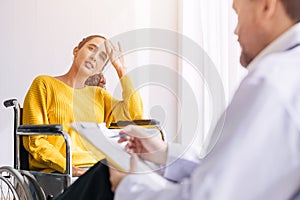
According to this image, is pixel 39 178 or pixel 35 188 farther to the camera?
pixel 39 178

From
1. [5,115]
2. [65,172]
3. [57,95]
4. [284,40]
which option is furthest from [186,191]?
[5,115]

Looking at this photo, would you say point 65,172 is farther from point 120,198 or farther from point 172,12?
point 172,12

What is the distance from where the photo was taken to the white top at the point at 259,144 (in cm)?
62

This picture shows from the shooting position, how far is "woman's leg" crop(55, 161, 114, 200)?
107 cm

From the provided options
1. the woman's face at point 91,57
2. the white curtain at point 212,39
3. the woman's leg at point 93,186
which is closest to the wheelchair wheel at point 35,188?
the woman's face at point 91,57

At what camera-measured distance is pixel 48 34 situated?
3.81m

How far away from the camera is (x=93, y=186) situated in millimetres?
1118

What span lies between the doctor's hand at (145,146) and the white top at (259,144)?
28 centimetres

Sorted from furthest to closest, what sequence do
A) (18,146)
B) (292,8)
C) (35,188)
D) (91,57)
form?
1. (91,57)
2. (18,146)
3. (35,188)
4. (292,8)

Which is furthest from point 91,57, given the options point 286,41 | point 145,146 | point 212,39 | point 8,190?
point 286,41

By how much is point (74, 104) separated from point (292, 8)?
5.69 ft

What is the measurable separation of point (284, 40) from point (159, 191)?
0.27 m

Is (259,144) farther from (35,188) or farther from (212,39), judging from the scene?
(212,39)

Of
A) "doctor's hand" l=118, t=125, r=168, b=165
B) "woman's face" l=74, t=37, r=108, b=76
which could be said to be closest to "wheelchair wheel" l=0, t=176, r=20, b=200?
"woman's face" l=74, t=37, r=108, b=76
